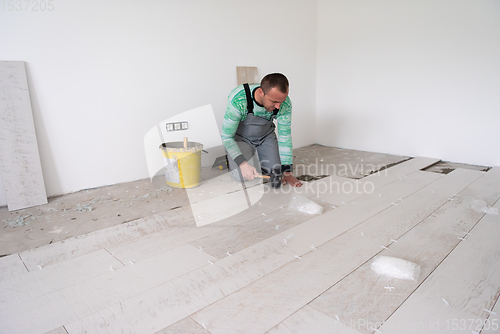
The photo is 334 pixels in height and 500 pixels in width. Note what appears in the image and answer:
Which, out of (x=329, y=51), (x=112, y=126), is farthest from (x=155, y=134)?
(x=329, y=51)

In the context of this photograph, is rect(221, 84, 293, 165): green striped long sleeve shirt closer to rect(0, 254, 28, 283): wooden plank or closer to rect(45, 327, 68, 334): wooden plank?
rect(0, 254, 28, 283): wooden plank

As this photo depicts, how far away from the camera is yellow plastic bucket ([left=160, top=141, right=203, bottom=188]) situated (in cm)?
262

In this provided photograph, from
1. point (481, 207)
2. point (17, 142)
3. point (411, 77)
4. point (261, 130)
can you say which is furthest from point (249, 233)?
point (411, 77)

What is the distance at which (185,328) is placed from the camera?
1090mm

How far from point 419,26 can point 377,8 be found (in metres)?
0.59

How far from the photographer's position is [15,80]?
2.24 meters

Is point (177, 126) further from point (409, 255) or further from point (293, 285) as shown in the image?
point (409, 255)

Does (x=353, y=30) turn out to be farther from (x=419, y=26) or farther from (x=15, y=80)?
(x=15, y=80)

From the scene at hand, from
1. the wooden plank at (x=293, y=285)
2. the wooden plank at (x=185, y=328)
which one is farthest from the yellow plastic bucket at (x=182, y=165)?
the wooden plank at (x=185, y=328)

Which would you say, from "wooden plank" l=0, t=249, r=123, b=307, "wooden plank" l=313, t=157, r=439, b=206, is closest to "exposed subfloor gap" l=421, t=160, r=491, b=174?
"wooden plank" l=313, t=157, r=439, b=206

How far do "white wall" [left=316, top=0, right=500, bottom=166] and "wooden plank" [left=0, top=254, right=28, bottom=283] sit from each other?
3.87 metres

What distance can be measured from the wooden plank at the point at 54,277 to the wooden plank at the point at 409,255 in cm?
103

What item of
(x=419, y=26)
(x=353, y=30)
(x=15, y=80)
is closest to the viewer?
(x=15, y=80)

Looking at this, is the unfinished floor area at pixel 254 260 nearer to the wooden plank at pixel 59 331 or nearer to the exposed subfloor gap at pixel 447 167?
the wooden plank at pixel 59 331
